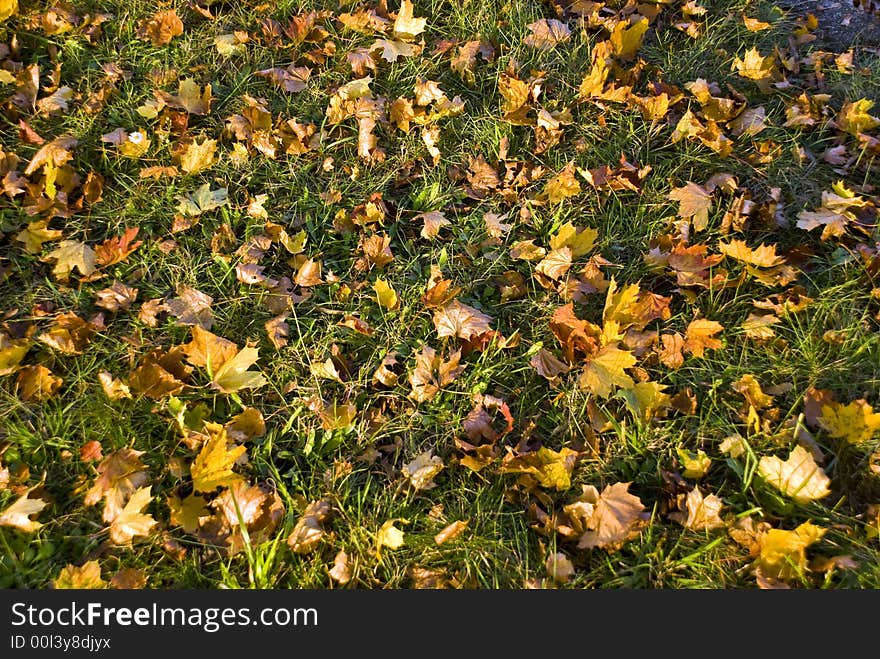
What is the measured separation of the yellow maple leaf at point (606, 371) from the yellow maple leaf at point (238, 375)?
40.4 inches

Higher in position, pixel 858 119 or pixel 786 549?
pixel 858 119

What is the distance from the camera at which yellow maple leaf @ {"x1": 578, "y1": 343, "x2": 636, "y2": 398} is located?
208cm

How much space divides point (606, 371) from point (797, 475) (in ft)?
1.97

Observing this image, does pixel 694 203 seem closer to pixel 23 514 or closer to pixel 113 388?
pixel 113 388

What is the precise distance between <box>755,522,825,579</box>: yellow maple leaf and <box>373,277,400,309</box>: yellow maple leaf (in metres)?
1.35

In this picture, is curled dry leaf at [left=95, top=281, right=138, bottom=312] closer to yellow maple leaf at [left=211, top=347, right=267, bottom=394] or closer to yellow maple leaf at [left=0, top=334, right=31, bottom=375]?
yellow maple leaf at [left=0, top=334, right=31, bottom=375]

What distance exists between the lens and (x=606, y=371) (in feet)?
6.93

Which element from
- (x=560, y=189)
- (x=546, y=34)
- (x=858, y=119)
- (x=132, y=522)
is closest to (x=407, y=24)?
(x=546, y=34)

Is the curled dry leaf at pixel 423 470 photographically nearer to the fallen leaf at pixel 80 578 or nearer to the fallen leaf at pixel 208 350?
the fallen leaf at pixel 208 350

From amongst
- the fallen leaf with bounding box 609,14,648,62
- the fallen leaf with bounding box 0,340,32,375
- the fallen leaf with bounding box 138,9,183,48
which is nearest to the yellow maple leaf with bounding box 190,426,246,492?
the fallen leaf with bounding box 0,340,32,375

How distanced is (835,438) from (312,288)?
1771mm

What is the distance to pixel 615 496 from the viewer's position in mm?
1847

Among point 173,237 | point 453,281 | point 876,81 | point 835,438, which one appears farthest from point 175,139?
point 876,81

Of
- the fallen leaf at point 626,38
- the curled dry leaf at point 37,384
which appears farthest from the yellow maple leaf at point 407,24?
the curled dry leaf at point 37,384
